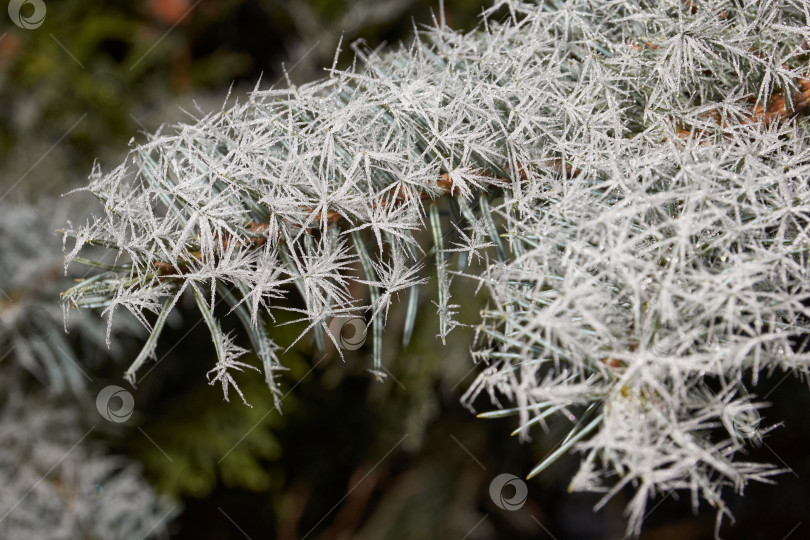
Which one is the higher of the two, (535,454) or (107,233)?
(107,233)

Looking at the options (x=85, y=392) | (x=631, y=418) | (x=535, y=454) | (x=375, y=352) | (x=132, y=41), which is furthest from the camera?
(x=132, y=41)

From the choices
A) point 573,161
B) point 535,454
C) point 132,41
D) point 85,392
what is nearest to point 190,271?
point 573,161

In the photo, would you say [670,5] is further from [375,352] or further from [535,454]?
[535,454]

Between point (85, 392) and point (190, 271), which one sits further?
point (85, 392)

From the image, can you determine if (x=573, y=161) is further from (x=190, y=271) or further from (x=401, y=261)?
(x=190, y=271)

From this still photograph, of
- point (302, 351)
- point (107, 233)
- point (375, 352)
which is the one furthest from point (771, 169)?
point (302, 351)

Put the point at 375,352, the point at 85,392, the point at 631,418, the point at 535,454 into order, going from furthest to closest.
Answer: the point at 535,454, the point at 85,392, the point at 375,352, the point at 631,418

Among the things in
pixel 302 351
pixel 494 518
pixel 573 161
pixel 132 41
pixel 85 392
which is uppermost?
pixel 132 41
